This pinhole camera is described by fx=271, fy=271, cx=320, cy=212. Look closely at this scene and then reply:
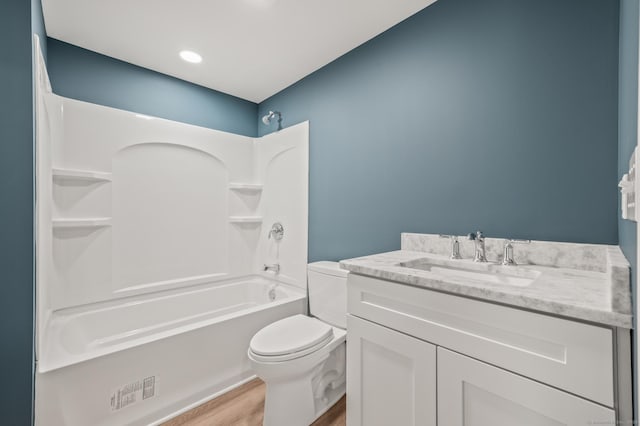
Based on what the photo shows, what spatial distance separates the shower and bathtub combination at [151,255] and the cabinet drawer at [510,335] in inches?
51.8

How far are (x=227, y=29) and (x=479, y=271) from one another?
2.19 m

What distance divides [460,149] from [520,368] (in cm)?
113

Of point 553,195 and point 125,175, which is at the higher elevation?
point 125,175

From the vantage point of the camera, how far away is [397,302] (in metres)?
1.15

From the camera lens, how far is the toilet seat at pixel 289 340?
146cm

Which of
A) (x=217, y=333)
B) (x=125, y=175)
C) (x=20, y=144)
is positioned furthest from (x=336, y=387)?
(x=125, y=175)

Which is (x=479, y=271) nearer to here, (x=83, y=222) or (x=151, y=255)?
(x=151, y=255)

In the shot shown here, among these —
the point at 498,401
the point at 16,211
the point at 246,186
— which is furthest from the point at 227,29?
the point at 498,401

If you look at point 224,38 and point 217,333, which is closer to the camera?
point 217,333

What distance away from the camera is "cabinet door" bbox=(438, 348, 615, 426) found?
2.40ft

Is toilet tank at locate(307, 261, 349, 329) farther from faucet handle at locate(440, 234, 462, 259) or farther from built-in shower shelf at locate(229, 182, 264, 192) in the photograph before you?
built-in shower shelf at locate(229, 182, 264, 192)

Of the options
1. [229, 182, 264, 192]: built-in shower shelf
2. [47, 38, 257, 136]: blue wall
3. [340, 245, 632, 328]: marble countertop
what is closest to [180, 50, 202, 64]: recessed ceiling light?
[47, 38, 257, 136]: blue wall

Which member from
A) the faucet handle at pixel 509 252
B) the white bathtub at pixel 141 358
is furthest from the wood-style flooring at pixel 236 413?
the faucet handle at pixel 509 252

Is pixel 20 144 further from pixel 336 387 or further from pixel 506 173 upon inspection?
pixel 506 173
